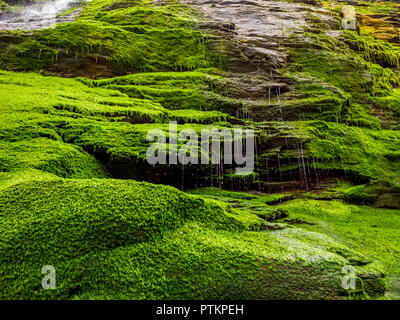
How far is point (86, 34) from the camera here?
13.5m

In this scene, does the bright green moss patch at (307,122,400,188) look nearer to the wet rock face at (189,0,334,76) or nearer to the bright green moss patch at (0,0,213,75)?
the wet rock face at (189,0,334,76)

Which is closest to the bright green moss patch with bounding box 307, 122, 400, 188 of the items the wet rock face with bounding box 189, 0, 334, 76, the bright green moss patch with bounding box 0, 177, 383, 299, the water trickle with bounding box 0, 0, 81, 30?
the wet rock face with bounding box 189, 0, 334, 76

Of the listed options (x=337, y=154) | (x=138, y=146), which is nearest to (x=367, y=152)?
(x=337, y=154)

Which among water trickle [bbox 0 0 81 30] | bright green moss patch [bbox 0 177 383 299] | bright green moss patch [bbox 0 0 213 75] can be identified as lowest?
bright green moss patch [bbox 0 177 383 299]

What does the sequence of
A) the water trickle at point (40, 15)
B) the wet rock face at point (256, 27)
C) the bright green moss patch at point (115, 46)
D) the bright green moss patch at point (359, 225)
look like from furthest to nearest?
1. the water trickle at point (40, 15)
2. the wet rock face at point (256, 27)
3. the bright green moss patch at point (115, 46)
4. the bright green moss patch at point (359, 225)

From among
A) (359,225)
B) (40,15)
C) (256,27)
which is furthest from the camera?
(40,15)

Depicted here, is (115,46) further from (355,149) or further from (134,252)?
(134,252)

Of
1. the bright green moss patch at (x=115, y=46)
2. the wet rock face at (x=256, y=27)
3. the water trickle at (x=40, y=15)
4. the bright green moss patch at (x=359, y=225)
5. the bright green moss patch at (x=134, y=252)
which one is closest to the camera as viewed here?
the bright green moss patch at (x=134, y=252)

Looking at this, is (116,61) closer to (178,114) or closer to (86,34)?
(86,34)

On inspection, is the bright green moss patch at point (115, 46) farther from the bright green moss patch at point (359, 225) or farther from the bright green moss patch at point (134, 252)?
the bright green moss patch at point (134, 252)

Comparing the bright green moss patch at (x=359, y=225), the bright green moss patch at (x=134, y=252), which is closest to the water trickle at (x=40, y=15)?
the bright green moss patch at (x=134, y=252)

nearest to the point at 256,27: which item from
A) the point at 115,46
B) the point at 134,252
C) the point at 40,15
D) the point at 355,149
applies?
the point at 115,46

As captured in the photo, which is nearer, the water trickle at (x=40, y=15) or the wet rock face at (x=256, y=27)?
the wet rock face at (x=256, y=27)

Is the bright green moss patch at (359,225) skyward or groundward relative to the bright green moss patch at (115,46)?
groundward
